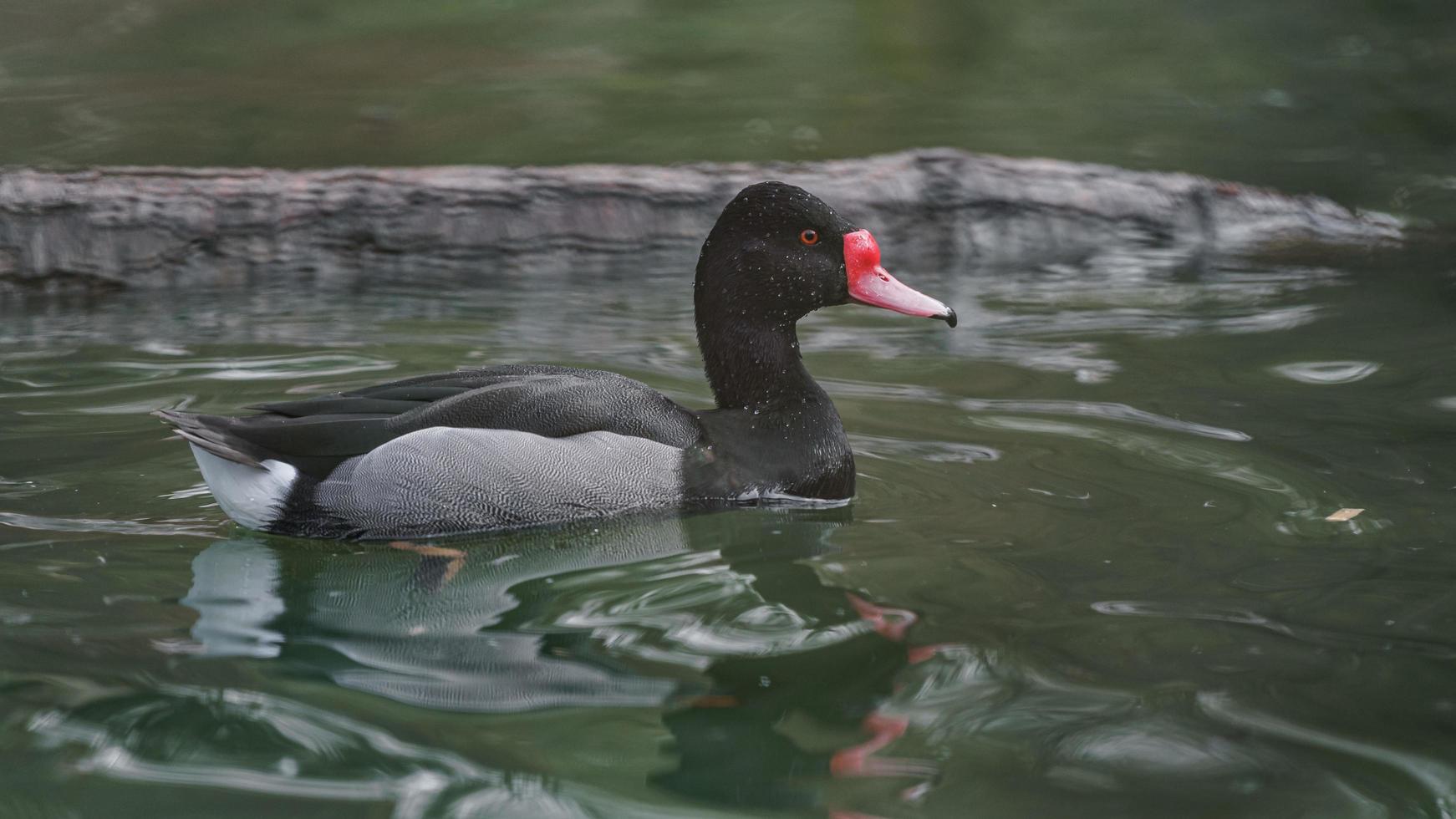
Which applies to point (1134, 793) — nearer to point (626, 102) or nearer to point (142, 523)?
point (142, 523)

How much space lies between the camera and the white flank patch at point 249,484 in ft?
15.9

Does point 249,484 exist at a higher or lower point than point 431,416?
lower

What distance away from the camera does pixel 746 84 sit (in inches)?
574

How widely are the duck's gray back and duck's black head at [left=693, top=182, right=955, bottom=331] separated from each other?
77 cm

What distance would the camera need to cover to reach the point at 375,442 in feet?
16.0

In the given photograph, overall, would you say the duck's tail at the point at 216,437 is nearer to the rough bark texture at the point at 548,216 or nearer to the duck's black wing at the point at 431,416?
the duck's black wing at the point at 431,416

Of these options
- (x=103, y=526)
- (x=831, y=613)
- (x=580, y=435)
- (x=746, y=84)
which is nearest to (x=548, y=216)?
(x=580, y=435)

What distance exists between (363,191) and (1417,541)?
5.68 metres

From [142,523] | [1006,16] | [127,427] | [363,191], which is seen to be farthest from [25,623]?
[1006,16]

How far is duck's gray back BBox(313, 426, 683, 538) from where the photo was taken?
191 inches

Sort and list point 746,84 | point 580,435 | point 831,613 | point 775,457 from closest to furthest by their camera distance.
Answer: point 831,613
point 580,435
point 775,457
point 746,84

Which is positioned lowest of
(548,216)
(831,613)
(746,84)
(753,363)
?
(831,613)

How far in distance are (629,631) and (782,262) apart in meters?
1.86

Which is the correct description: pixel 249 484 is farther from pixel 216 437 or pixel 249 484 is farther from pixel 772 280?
pixel 772 280
